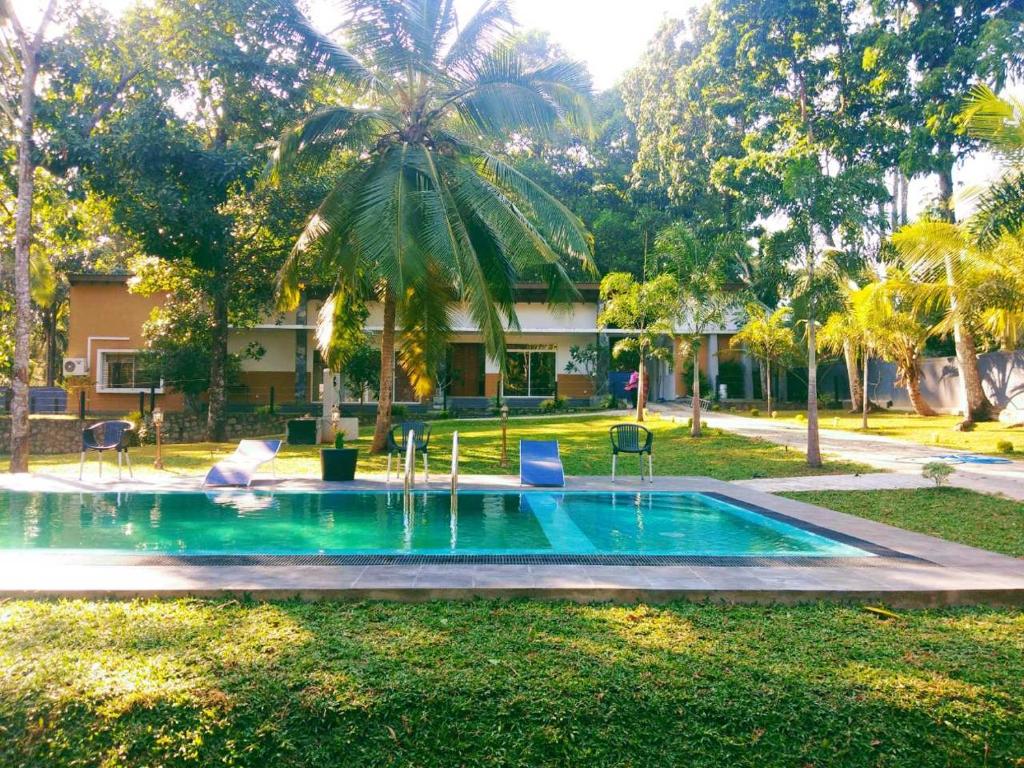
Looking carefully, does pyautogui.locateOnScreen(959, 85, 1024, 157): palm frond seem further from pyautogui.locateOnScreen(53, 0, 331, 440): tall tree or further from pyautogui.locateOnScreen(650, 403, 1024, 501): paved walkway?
pyautogui.locateOnScreen(53, 0, 331, 440): tall tree

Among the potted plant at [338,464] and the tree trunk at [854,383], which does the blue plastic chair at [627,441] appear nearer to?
the potted plant at [338,464]

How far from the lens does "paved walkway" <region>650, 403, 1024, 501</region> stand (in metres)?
10.2

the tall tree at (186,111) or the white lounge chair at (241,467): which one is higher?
the tall tree at (186,111)

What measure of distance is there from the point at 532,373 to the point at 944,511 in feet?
64.7

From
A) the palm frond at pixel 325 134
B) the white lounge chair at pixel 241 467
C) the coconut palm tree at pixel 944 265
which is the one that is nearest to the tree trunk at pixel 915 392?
the coconut palm tree at pixel 944 265

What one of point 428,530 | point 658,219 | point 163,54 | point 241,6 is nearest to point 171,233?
point 163,54

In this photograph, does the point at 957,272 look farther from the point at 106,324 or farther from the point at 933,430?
the point at 106,324

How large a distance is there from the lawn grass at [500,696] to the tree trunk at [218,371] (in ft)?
48.8

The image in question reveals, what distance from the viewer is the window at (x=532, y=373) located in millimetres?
27234

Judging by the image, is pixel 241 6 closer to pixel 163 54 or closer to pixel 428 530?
pixel 163 54

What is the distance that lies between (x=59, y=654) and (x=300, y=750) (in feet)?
5.14

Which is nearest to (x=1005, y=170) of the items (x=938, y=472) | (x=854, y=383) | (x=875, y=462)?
(x=938, y=472)

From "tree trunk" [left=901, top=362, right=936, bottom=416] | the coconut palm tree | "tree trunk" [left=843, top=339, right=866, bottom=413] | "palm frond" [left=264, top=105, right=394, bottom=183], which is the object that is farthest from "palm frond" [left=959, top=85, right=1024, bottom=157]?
"tree trunk" [left=843, top=339, right=866, bottom=413]

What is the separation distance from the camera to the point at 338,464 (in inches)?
412
